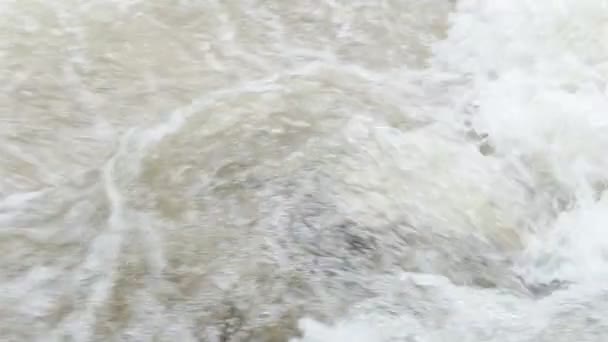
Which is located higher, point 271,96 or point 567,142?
point 271,96

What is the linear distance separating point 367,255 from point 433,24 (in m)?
1.65

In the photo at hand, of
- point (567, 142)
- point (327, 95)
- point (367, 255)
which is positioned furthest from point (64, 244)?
point (567, 142)

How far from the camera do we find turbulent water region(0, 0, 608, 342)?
2.69 m

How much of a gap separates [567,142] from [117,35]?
205 centimetres

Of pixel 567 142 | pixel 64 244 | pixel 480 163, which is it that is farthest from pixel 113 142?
pixel 567 142

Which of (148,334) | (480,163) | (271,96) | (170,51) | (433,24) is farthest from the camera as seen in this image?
(433,24)

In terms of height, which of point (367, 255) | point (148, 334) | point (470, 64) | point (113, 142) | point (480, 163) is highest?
point (470, 64)

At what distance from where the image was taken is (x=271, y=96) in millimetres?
3510

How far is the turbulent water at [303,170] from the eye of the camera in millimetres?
2689

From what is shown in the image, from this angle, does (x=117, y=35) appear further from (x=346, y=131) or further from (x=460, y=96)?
(x=460, y=96)

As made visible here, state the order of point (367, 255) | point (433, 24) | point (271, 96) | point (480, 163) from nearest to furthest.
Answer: point (367, 255) < point (480, 163) < point (271, 96) < point (433, 24)

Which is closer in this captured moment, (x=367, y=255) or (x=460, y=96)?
(x=367, y=255)

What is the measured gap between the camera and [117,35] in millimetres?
3832

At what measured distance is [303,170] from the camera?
3.12m
